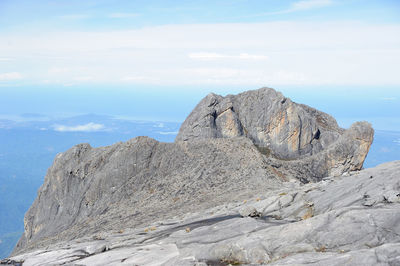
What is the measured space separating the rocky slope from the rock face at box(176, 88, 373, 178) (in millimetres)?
186

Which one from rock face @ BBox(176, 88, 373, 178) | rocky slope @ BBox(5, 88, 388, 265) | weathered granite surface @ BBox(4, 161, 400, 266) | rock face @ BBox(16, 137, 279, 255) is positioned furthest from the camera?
rock face @ BBox(176, 88, 373, 178)

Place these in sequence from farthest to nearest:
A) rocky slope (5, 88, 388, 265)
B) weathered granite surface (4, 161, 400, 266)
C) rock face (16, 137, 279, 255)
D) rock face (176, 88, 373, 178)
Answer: rock face (176, 88, 373, 178) → rock face (16, 137, 279, 255) → rocky slope (5, 88, 388, 265) → weathered granite surface (4, 161, 400, 266)

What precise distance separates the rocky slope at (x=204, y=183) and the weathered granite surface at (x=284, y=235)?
0.43ft

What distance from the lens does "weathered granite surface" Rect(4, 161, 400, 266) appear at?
18109 mm

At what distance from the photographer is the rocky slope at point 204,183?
83.5 feet

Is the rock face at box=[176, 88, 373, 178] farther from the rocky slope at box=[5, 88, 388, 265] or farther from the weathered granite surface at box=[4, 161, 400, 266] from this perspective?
the weathered granite surface at box=[4, 161, 400, 266]

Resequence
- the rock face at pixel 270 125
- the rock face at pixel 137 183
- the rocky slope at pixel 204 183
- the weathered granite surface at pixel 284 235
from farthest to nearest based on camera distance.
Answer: the rock face at pixel 270 125 < the rock face at pixel 137 183 < the rocky slope at pixel 204 183 < the weathered granite surface at pixel 284 235

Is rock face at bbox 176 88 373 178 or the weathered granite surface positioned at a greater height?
rock face at bbox 176 88 373 178

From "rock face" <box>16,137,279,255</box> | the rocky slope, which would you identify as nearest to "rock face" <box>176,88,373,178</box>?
the rocky slope

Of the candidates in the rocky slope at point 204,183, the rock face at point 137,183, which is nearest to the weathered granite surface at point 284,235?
the rocky slope at point 204,183

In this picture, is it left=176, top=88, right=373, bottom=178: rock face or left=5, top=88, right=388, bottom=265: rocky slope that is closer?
left=5, top=88, right=388, bottom=265: rocky slope

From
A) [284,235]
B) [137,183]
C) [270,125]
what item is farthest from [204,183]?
[270,125]

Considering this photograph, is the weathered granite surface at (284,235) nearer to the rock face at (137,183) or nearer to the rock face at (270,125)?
the rock face at (137,183)

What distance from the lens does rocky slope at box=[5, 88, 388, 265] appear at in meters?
25.4
